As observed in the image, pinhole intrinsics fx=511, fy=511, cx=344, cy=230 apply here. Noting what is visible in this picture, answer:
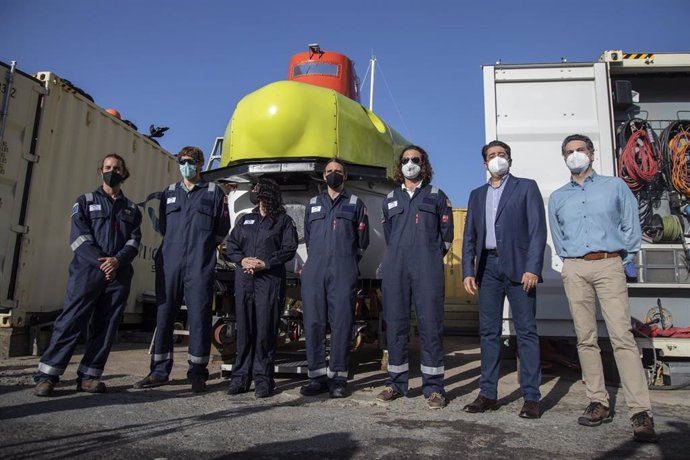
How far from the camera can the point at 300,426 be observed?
9.88 feet

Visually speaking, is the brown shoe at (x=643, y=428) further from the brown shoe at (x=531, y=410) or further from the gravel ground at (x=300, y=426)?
the brown shoe at (x=531, y=410)

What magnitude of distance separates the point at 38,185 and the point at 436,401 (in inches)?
199

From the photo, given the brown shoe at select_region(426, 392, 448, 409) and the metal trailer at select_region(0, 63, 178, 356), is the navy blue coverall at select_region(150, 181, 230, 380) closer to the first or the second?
the brown shoe at select_region(426, 392, 448, 409)

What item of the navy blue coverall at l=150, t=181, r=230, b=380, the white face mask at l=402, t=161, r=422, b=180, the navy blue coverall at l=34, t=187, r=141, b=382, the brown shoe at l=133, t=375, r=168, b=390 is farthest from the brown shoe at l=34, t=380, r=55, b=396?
the white face mask at l=402, t=161, r=422, b=180

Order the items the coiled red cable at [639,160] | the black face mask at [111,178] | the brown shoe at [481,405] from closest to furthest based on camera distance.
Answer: the brown shoe at [481,405] < the black face mask at [111,178] < the coiled red cable at [639,160]

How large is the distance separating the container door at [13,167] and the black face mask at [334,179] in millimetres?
3716

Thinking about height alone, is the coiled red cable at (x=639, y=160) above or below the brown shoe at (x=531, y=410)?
above

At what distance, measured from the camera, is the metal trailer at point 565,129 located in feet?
15.1

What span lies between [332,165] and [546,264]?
2147mm

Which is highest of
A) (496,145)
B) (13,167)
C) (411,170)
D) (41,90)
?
(41,90)

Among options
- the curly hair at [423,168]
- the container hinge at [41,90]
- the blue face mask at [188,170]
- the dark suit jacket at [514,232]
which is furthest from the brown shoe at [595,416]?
the container hinge at [41,90]

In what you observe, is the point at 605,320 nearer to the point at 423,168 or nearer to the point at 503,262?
the point at 503,262

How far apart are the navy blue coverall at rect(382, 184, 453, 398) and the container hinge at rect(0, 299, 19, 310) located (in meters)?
4.24

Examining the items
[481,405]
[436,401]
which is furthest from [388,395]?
[481,405]
